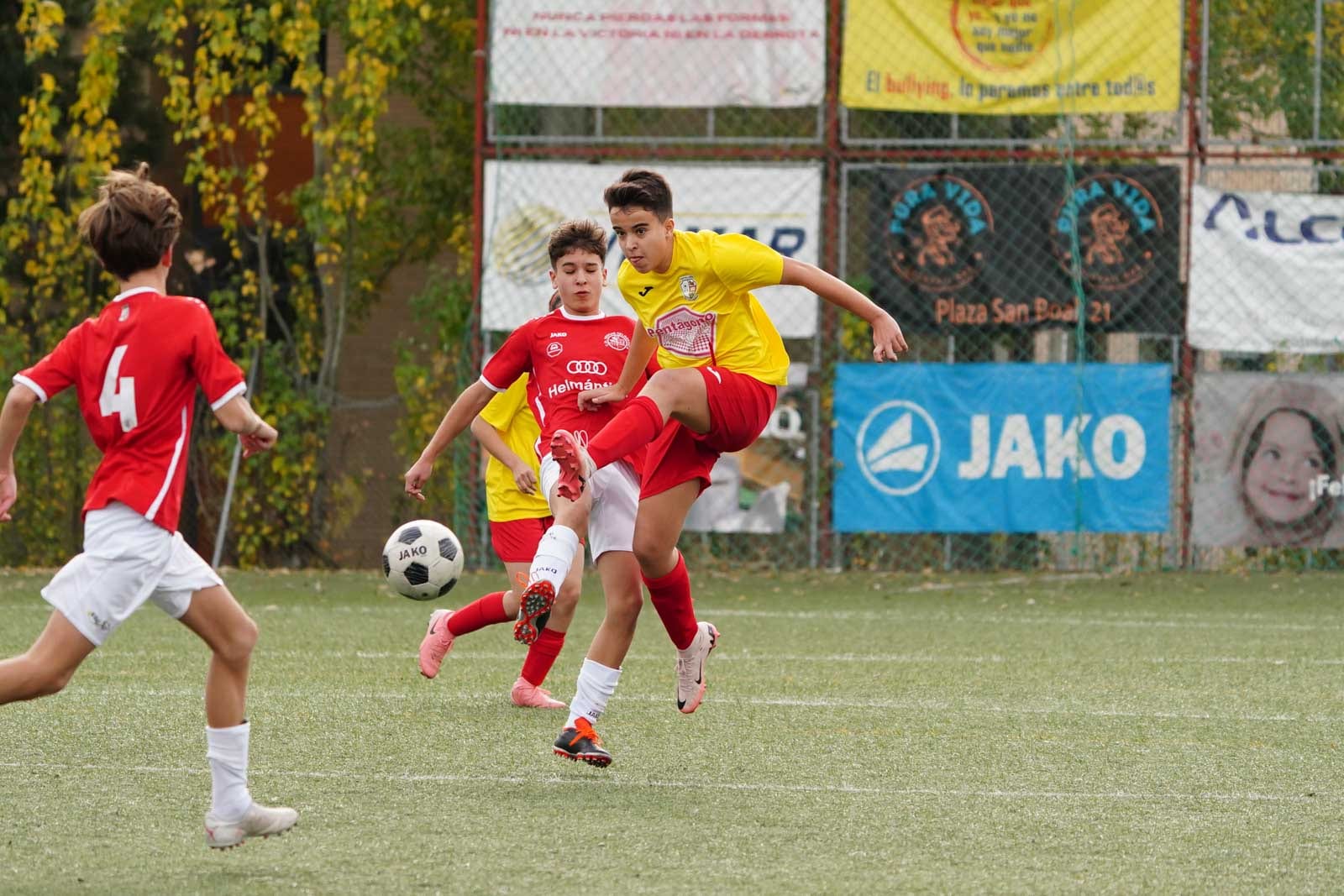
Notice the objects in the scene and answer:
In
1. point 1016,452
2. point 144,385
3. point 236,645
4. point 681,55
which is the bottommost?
point 236,645

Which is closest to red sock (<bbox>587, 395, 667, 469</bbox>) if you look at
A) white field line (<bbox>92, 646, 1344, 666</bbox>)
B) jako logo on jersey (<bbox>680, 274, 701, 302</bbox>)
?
jako logo on jersey (<bbox>680, 274, 701, 302</bbox>)

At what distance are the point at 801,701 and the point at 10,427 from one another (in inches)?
131

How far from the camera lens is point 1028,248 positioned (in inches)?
486

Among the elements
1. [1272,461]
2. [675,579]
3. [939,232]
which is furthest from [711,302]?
[1272,461]

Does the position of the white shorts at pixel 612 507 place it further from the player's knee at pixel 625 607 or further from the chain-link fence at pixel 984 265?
the chain-link fence at pixel 984 265

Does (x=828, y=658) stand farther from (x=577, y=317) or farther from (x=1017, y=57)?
(x=1017, y=57)

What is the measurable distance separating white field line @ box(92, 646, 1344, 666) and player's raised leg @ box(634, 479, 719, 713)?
7.27 ft

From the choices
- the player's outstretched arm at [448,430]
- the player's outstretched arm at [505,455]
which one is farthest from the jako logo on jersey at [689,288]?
the player's outstretched arm at [505,455]

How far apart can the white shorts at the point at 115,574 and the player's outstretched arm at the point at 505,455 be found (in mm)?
2566

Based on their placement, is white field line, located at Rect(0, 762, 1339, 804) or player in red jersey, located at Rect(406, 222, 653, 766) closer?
white field line, located at Rect(0, 762, 1339, 804)

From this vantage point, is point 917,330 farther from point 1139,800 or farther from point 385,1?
point 1139,800

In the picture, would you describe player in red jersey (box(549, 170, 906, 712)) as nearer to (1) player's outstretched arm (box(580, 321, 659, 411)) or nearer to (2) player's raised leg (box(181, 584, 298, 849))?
(1) player's outstretched arm (box(580, 321, 659, 411))

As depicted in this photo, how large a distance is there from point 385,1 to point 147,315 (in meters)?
9.49

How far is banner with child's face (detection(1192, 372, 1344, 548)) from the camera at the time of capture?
12008mm
